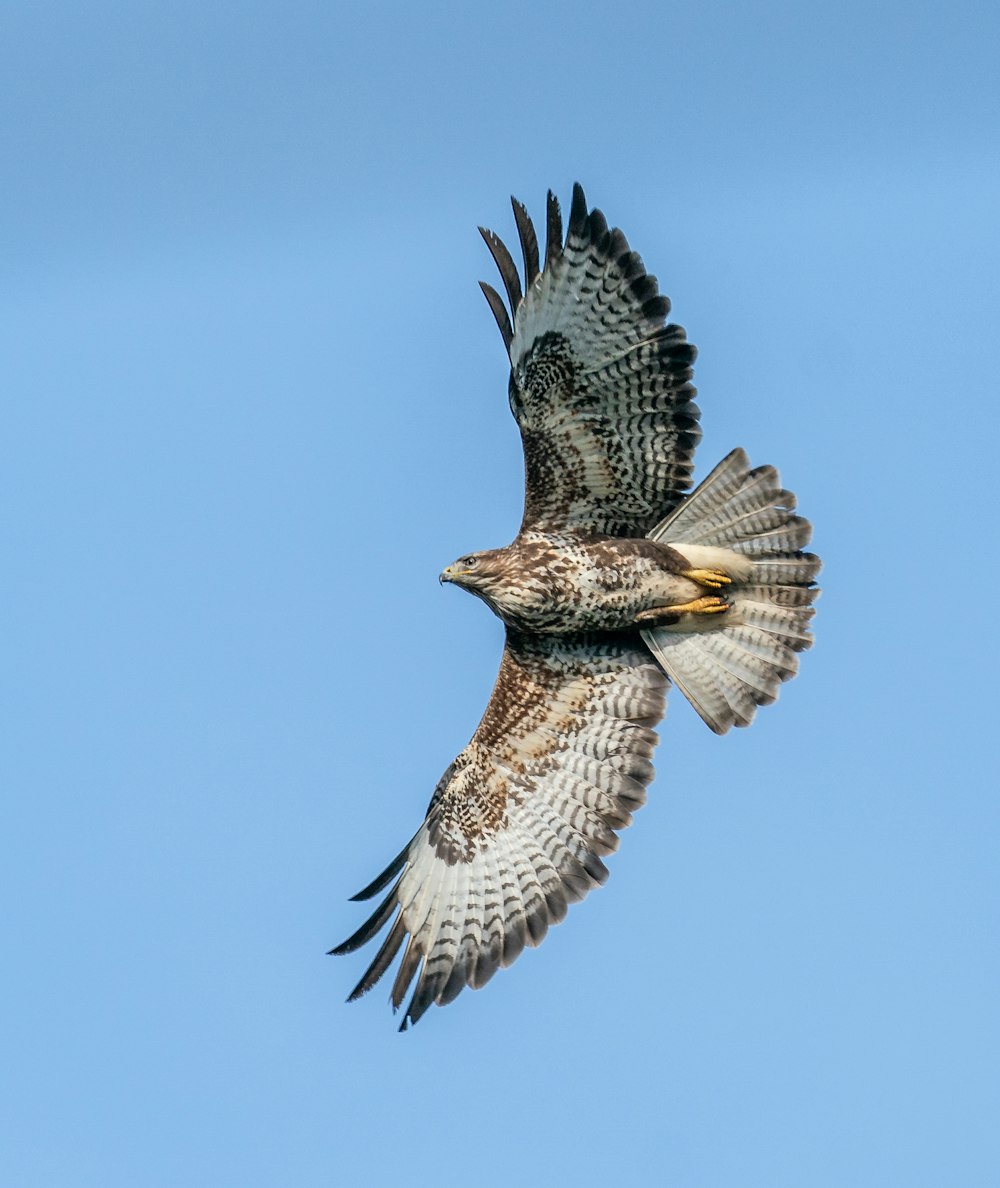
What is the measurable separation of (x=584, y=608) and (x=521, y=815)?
4.97 feet

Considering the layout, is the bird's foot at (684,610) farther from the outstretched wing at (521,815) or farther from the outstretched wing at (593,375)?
the outstretched wing at (593,375)

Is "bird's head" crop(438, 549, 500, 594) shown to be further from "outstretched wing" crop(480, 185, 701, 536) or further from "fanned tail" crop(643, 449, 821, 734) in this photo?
"fanned tail" crop(643, 449, 821, 734)

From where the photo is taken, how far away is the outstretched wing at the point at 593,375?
10.5 m

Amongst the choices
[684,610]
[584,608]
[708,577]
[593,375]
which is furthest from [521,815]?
[593,375]

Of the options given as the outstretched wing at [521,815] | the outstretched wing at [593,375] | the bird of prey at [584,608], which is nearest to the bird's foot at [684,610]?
the bird of prey at [584,608]

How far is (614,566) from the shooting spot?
11000 mm

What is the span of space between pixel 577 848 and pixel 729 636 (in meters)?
1.61

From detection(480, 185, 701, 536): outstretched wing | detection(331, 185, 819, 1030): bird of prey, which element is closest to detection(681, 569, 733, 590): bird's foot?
detection(331, 185, 819, 1030): bird of prey

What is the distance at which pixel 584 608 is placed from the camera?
11039 millimetres

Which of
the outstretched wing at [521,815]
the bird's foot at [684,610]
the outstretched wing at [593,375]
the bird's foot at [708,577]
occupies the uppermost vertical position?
the outstretched wing at [593,375]

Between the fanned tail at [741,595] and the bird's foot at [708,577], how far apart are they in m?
0.04

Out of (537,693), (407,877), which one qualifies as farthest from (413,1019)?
(537,693)

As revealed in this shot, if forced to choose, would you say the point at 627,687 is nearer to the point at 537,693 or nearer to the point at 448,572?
the point at 537,693

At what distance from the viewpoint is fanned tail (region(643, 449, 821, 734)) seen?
36.0 ft
